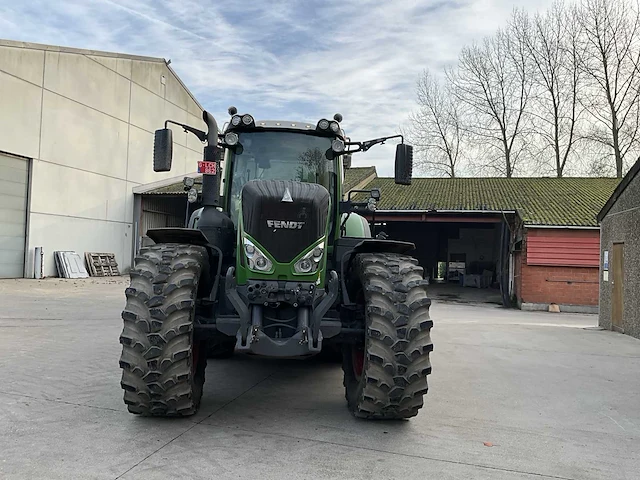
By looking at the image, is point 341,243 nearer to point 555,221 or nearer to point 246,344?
point 246,344

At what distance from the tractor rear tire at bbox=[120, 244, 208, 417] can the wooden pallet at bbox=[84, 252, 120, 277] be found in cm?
2022

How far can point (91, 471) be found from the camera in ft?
11.0

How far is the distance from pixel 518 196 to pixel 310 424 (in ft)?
70.3

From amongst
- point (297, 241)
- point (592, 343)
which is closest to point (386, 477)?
point (297, 241)

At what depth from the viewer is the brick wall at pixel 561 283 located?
19.1 m

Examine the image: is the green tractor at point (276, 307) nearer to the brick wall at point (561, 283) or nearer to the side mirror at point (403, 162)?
the side mirror at point (403, 162)

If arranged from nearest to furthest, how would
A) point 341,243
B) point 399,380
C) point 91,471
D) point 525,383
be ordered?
point 91,471 < point 399,380 < point 341,243 < point 525,383

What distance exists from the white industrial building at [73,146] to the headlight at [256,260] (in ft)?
57.7

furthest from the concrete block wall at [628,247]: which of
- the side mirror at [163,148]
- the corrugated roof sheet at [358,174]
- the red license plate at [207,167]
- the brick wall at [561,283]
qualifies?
the corrugated roof sheet at [358,174]

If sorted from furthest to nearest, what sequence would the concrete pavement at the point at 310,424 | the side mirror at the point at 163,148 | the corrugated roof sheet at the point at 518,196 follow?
1. the corrugated roof sheet at the point at 518,196
2. the side mirror at the point at 163,148
3. the concrete pavement at the point at 310,424

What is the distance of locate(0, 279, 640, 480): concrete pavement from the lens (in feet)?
11.6

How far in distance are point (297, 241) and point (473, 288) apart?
81.8 feet

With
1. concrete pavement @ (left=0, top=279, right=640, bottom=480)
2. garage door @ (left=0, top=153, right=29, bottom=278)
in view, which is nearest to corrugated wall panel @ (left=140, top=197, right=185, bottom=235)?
garage door @ (left=0, top=153, right=29, bottom=278)

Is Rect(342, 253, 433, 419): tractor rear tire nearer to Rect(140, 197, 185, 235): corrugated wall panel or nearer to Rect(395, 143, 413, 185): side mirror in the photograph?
Rect(395, 143, 413, 185): side mirror
